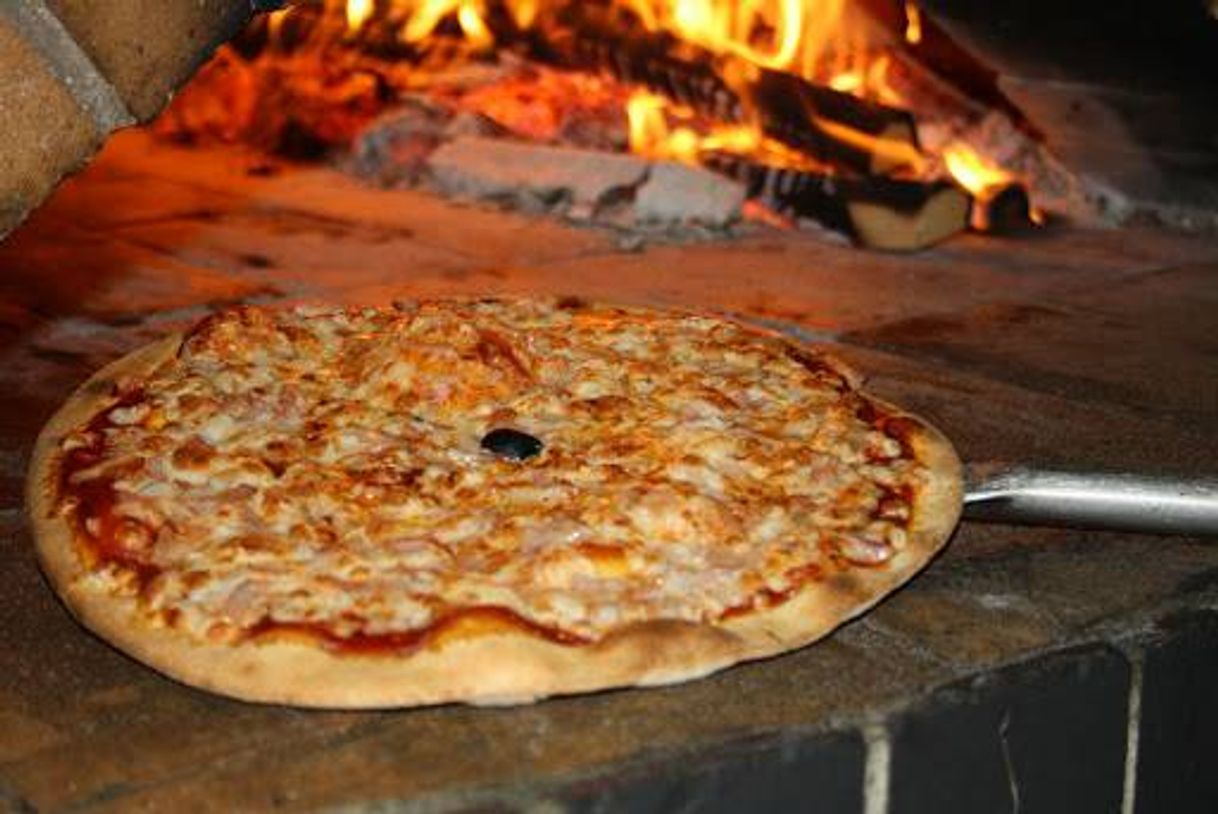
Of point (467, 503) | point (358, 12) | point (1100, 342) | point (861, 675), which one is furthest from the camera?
point (358, 12)

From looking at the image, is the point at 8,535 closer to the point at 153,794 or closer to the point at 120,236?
the point at 153,794

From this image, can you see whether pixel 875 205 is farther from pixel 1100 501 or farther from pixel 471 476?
pixel 471 476

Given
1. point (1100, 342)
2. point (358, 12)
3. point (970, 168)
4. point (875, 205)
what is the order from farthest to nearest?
point (358, 12)
point (970, 168)
point (875, 205)
point (1100, 342)

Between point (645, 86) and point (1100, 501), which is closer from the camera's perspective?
point (1100, 501)

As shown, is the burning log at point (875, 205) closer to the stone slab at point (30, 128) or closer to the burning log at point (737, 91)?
the burning log at point (737, 91)

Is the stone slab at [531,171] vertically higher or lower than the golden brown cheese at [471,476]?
lower

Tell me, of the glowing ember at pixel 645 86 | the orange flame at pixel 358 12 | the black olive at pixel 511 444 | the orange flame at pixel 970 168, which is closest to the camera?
the black olive at pixel 511 444

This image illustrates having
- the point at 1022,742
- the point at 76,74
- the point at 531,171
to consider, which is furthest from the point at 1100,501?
the point at 531,171

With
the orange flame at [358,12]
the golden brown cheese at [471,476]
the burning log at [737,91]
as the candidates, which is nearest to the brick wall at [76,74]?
the golden brown cheese at [471,476]
